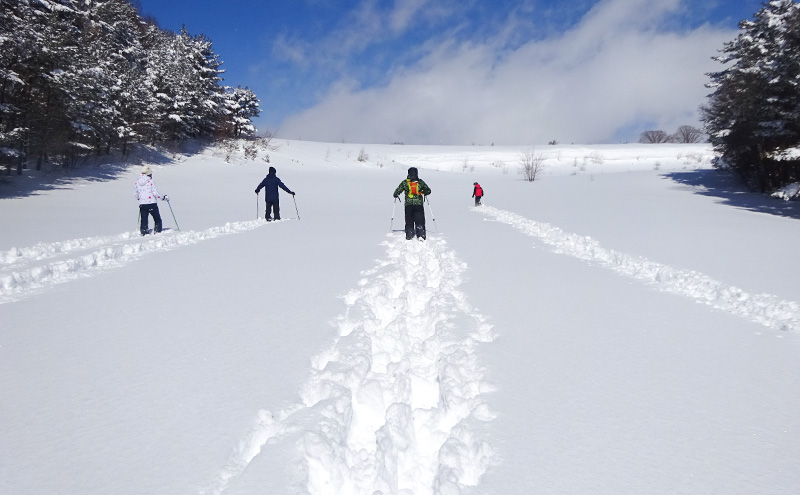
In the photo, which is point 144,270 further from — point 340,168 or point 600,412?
point 340,168

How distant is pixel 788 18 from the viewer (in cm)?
1742

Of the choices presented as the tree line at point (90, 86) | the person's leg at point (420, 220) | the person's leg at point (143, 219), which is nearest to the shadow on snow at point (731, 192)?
the person's leg at point (420, 220)

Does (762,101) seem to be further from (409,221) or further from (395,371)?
(395,371)

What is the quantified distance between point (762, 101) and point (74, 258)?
2605 centimetres

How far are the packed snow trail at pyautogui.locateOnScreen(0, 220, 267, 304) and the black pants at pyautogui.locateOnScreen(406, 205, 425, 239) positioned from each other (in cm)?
503

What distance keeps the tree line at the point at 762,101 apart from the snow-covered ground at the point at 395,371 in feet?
A: 44.3

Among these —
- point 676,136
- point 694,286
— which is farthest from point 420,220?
point 676,136

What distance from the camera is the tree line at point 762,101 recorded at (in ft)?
55.7

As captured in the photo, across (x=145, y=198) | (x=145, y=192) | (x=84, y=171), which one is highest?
(x=84, y=171)

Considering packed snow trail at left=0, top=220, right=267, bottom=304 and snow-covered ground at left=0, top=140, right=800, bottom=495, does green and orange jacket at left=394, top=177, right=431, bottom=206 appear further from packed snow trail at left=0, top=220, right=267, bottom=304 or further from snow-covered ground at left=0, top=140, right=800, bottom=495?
packed snow trail at left=0, top=220, right=267, bottom=304

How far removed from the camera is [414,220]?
1062 cm

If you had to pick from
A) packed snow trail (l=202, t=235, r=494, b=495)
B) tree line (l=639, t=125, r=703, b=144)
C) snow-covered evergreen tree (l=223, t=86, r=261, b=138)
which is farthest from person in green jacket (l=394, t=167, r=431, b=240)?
tree line (l=639, t=125, r=703, b=144)

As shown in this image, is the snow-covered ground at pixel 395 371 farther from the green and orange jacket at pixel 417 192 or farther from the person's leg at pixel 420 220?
the green and orange jacket at pixel 417 192

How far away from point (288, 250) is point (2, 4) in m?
17.8
